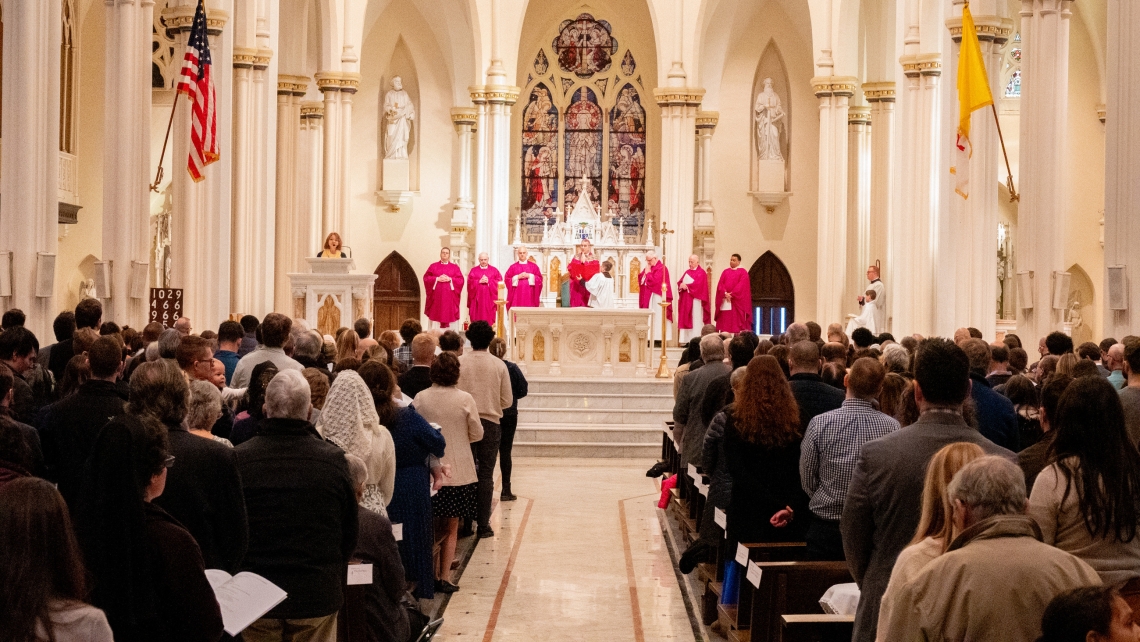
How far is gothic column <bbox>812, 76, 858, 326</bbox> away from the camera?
2397 centimetres

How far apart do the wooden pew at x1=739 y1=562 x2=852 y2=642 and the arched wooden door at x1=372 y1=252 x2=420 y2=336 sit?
2152 centimetres

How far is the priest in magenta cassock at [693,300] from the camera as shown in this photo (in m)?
23.5

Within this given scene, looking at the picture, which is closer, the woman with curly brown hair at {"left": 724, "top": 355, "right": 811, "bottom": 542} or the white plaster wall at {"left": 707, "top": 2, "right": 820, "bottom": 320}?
the woman with curly brown hair at {"left": 724, "top": 355, "right": 811, "bottom": 542}

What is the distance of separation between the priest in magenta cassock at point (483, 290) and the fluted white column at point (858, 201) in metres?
6.41

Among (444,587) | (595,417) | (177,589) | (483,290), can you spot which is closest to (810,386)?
(444,587)

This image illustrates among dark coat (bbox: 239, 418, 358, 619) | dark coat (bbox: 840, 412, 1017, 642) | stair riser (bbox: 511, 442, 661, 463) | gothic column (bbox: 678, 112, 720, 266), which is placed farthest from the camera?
gothic column (bbox: 678, 112, 720, 266)

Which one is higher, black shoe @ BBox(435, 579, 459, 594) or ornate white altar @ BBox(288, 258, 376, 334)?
ornate white altar @ BBox(288, 258, 376, 334)

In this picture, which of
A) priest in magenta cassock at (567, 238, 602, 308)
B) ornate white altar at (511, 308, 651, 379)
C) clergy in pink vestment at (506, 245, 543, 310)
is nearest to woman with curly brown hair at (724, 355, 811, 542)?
ornate white altar at (511, 308, 651, 379)

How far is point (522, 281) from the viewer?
22766 millimetres

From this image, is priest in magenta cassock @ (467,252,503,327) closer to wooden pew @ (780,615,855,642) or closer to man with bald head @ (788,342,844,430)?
man with bald head @ (788,342,844,430)

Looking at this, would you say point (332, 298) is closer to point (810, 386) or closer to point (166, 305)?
point (166, 305)

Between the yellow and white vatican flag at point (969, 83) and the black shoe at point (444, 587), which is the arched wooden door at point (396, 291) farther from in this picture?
the black shoe at point (444, 587)

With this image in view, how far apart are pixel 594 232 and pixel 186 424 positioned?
21.3 metres

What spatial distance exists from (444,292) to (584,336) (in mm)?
4296
